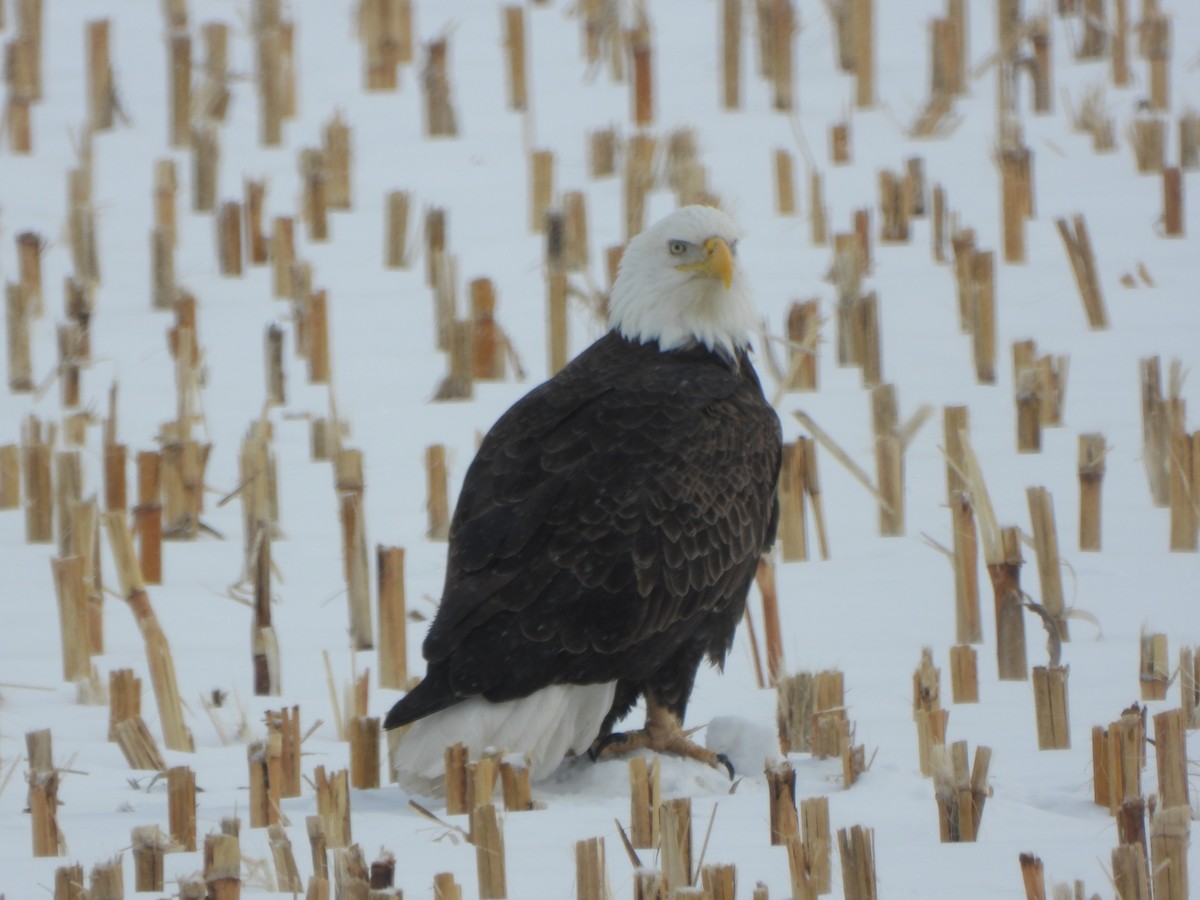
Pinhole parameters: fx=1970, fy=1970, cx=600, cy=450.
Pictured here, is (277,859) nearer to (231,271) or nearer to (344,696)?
(344,696)

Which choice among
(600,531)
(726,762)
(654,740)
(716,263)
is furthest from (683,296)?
(726,762)

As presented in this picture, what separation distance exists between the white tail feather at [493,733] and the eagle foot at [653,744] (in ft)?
0.85

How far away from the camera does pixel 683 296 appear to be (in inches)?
203

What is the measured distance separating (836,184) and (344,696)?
499 centimetres

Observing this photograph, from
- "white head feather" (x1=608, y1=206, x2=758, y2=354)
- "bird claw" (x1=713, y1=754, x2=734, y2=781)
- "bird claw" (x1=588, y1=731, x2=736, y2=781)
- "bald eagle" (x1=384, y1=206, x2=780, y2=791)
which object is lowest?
"bird claw" (x1=713, y1=754, x2=734, y2=781)

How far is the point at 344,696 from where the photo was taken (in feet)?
16.4

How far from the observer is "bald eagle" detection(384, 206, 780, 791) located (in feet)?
14.2

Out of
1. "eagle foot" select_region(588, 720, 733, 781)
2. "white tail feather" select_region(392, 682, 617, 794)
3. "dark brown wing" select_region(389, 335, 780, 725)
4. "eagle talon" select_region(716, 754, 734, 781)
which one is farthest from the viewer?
"eagle foot" select_region(588, 720, 733, 781)

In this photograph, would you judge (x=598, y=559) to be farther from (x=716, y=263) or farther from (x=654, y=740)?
(x=716, y=263)

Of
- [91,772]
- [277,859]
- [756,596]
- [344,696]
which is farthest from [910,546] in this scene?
[277,859]

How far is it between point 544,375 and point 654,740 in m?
3.11

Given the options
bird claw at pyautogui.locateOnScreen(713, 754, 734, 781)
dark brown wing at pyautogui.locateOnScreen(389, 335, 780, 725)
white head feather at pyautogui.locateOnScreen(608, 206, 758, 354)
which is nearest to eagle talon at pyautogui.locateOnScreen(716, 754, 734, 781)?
bird claw at pyautogui.locateOnScreen(713, 754, 734, 781)

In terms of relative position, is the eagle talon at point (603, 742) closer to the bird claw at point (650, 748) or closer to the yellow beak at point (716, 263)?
the bird claw at point (650, 748)

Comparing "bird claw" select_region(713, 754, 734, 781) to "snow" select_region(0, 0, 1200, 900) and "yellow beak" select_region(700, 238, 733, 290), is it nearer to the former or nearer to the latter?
"snow" select_region(0, 0, 1200, 900)
